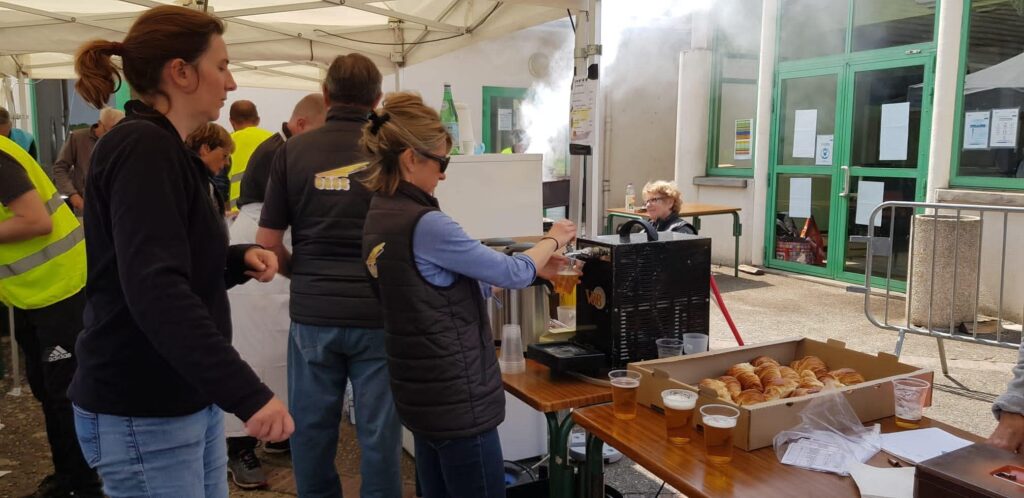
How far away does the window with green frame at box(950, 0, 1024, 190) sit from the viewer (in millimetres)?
6570

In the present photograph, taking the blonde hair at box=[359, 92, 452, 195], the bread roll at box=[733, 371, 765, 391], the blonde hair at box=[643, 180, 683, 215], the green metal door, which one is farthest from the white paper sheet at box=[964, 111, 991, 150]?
the blonde hair at box=[359, 92, 452, 195]

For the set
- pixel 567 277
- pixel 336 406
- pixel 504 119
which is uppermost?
pixel 504 119

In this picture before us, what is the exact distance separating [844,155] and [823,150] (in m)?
0.35

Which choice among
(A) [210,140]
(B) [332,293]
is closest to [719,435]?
(B) [332,293]

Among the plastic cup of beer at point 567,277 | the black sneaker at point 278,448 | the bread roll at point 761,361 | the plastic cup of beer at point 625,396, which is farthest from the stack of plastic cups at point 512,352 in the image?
the black sneaker at point 278,448

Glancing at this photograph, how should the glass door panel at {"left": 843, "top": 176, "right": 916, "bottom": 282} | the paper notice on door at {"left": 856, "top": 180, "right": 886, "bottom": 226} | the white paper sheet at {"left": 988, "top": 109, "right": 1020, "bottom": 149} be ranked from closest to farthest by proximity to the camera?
the white paper sheet at {"left": 988, "top": 109, "right": 1020, "bottom": 149}, the glass door panel at {"left": 843, "top": 176, "right": 916, "bottom": 282}, the paper notice on door at {"left": 856, "top": 180, "right": 886, "bottom": 226}

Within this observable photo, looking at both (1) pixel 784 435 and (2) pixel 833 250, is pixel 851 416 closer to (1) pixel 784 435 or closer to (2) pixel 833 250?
(1) pixel 784 435

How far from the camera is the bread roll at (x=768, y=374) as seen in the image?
2.09 m

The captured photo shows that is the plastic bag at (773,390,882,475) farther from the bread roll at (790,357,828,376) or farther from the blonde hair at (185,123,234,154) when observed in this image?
the blonde hair at (185,123,234,154)

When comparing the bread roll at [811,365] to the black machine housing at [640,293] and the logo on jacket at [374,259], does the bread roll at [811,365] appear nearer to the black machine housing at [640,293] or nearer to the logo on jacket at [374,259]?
the black machine housing at [640,293]

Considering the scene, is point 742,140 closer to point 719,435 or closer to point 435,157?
point 435,157

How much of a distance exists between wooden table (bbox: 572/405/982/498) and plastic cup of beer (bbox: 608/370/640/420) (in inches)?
0.8

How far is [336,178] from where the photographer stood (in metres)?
2.52

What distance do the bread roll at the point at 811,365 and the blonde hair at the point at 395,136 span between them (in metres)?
1.25
